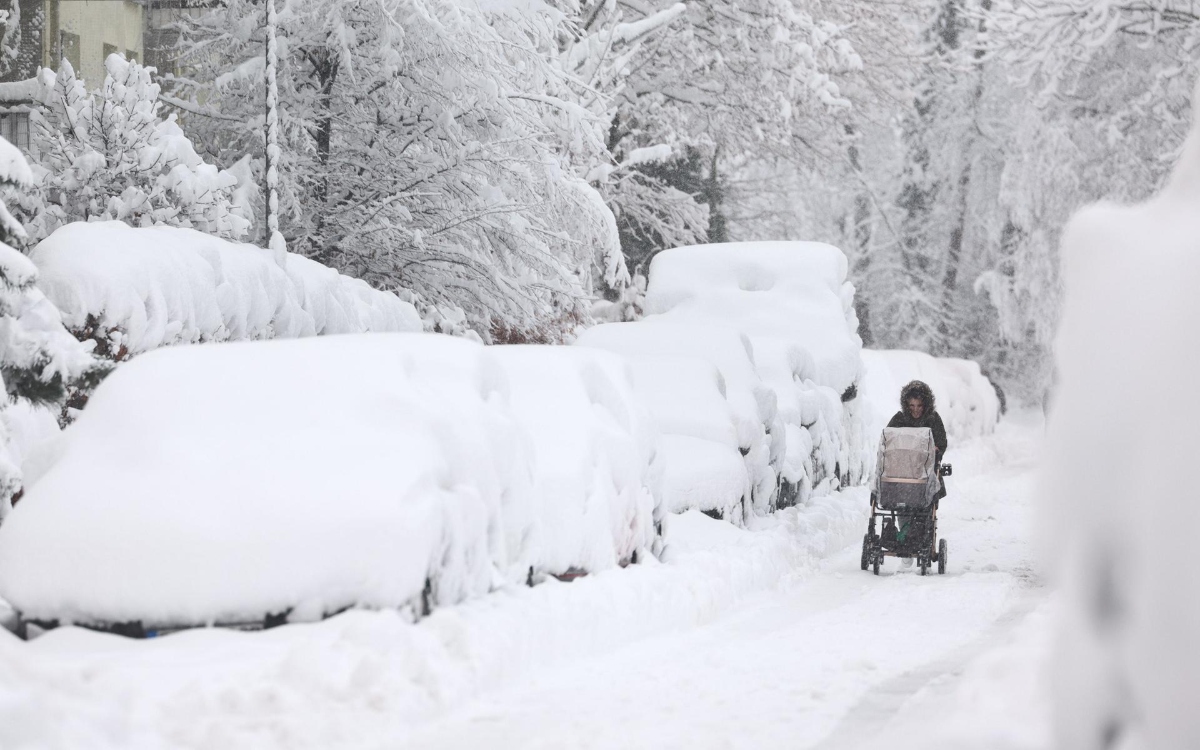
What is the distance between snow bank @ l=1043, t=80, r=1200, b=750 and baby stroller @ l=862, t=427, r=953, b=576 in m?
8.85

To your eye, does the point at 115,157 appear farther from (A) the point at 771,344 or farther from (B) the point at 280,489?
(B) the point at 280,489

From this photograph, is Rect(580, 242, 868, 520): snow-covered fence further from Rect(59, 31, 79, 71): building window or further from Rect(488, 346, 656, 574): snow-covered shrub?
Rect(59, 31, 79, 71): building window

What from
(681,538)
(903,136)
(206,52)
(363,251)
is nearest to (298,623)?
(681,538)

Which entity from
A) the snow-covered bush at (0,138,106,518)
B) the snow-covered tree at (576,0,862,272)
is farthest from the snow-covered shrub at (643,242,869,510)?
the snow-covered bush at (0,138,106,518)

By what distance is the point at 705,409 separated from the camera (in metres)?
12.7

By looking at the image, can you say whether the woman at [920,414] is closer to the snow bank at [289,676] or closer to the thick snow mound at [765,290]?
the thick snow mound at [765,290]

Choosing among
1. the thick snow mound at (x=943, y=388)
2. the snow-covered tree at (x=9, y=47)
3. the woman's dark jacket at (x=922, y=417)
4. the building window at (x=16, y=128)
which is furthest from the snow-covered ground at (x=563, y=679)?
the building window at (x=16, y=128)

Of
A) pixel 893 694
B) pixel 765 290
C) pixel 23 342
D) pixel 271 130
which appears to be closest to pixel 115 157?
pixel 271 130

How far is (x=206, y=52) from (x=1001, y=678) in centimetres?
1465

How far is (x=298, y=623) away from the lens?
6.40m

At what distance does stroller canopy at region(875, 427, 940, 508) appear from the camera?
513 inches

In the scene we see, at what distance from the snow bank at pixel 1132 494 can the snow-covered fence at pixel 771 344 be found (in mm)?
8126

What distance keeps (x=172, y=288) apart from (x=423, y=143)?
6.98 meters

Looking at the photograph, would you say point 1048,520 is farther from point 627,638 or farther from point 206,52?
point 206,52
